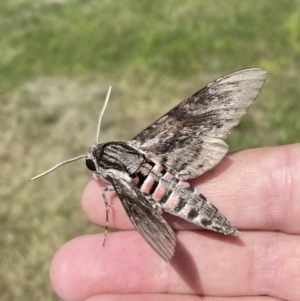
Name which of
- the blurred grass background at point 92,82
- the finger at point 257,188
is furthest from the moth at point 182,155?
the blurred grass background at point 92,82

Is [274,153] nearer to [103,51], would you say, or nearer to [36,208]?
[36,208]

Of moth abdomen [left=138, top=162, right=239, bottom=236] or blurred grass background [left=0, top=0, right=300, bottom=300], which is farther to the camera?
blurred grass background [left=0, top=0, right=300, bottom=300]

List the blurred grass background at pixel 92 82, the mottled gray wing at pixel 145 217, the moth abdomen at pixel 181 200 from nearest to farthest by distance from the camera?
the mottled gray wing at pixel 145 217
the moth abdomen at pixel 181 200
the blurred grass background at pixel 92 82

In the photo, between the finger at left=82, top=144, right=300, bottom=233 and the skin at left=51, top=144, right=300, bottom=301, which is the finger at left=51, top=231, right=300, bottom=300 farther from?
the finger at left=82, top=144, right=300, bottom=233

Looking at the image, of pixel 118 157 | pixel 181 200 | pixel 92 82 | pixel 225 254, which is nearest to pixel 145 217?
pixel 181 200

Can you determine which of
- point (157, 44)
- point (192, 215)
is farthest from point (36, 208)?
point (157, 44)

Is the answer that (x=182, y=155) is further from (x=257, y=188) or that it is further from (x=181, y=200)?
(x=257, y=188)

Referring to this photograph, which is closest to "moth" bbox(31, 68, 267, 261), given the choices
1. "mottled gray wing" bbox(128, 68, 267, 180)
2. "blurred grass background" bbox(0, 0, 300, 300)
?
"mottled gray wing" bbox(128, 68, 267, 180)

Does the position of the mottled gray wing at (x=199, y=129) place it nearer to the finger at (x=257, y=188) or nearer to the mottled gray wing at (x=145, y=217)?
the finger at (x=257, y=188)
